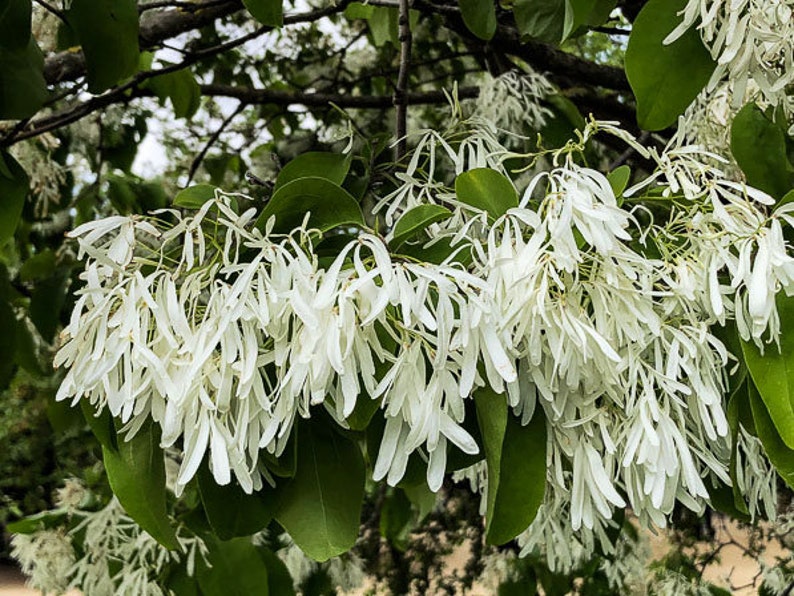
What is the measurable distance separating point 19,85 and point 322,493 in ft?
1.27

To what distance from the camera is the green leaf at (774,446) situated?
46 cm

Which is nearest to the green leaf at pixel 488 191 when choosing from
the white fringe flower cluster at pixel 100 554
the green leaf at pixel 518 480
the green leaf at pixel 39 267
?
the green leaf at pixel 518 480

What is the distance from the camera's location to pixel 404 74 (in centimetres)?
87

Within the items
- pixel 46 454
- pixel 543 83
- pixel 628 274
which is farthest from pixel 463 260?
pixel 46 454

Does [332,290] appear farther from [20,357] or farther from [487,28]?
[20,357]

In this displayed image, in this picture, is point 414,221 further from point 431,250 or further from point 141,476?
point 141,476

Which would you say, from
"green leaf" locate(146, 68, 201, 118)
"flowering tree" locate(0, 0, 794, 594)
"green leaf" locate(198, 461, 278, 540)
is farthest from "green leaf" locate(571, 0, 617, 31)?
"green leaf" locate(146, 68, 201, 118)

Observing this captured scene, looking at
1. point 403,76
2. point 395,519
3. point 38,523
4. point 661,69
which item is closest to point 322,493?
point 661,69

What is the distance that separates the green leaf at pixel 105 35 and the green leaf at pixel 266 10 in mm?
106

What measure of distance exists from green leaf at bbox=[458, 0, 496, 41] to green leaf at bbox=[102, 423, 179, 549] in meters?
0.51

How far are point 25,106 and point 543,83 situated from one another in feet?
2.99

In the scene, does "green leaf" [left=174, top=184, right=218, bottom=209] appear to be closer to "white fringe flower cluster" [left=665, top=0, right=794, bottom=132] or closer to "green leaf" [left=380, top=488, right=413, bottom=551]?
"white fringe flower cluster" [left=665, top=0, right=794, bottom=132]

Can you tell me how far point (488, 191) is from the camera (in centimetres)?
50

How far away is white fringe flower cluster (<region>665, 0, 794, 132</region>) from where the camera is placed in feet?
1.83
